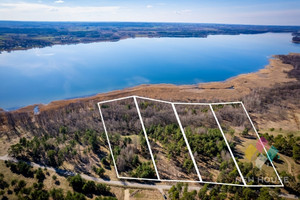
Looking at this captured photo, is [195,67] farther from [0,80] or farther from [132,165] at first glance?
[0,80]

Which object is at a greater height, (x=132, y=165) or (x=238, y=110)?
(x=238, y=110)

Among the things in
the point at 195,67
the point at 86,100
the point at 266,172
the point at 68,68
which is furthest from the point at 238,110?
the point at 68,68

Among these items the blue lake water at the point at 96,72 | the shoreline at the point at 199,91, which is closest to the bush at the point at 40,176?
the shoreline at the point at 199,91

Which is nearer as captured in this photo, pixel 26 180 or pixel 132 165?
pixel 26 180
